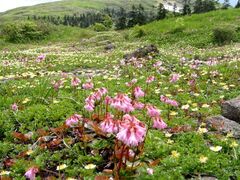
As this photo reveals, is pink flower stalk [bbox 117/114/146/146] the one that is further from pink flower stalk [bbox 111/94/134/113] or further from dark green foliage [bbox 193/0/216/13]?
dark green foliage [bbox 193/0/216/13]

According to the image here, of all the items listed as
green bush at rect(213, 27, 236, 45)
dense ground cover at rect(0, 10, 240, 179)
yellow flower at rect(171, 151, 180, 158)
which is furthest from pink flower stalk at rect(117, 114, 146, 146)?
green bush at rect(213, 27, 236, 45)

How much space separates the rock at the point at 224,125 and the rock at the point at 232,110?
342 millimetres

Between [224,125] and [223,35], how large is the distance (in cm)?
2835

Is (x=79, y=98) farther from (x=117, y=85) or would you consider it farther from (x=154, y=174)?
(x=154, y=174)

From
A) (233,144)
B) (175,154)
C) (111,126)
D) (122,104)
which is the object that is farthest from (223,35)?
(111,126)

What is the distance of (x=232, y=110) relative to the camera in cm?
1016

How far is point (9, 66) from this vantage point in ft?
75.6

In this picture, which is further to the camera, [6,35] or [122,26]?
[122,26]

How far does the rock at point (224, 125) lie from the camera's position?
30.4 ft

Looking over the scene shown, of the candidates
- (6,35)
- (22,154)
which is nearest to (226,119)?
(22,154)

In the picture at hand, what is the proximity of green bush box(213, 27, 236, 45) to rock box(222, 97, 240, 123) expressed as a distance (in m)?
27.1

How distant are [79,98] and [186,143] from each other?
5.02 m

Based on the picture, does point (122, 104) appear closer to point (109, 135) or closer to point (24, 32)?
point (109, 135)

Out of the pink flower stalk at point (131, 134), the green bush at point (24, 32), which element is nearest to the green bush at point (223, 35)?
the green bush at point (24, 32)
